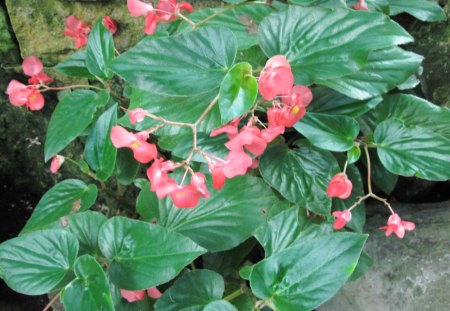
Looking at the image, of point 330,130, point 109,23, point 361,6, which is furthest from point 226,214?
point 109,23

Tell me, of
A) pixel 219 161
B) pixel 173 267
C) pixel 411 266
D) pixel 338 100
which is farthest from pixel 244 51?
pixel 411 266

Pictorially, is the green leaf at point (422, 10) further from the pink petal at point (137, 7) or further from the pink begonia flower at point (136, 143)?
the pink begonia flower at point (136, 143)

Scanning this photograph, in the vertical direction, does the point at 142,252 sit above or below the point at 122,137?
below

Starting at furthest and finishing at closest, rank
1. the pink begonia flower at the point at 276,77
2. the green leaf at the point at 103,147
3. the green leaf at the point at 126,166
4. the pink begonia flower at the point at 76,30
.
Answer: the pink begonia flower at the point at 76,30, the green leaf at the point at 126,166, the green leaf at the point at 103,147, the pink begonia flower at the point at 276,77

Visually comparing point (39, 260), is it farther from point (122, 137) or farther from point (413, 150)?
point (413, 150)

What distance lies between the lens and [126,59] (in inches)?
30.1

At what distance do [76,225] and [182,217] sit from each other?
19 centimetres

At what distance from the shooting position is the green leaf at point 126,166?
107 cm

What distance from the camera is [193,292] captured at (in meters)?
0.89

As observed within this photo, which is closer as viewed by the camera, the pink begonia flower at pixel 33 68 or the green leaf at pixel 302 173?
the green leaf at pixel 302 173

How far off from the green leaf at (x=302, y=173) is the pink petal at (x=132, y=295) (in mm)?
303

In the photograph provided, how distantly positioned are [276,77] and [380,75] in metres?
0.34

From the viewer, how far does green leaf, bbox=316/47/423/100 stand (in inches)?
35.4

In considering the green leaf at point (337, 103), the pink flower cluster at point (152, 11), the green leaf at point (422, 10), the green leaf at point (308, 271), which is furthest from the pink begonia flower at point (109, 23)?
the green leaf at point (308, 271)
